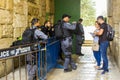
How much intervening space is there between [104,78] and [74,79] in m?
0.85

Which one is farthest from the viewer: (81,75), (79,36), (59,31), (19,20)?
(79,36)

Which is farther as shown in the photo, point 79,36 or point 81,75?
point 79,36

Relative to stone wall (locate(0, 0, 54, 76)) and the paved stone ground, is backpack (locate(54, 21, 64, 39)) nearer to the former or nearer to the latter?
the paved stone ground

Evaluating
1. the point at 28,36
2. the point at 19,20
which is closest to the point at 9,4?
the point at 19,20

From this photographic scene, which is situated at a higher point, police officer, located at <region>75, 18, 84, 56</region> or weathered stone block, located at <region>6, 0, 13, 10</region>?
weathered stone block, located at <region>6, 0, 13, 10</region>

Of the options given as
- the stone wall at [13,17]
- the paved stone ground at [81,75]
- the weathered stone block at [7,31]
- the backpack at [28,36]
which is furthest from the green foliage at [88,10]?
the backpack at [28,36]

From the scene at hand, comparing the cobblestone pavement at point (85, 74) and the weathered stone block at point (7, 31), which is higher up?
the weathered stone block at point (7, 31)

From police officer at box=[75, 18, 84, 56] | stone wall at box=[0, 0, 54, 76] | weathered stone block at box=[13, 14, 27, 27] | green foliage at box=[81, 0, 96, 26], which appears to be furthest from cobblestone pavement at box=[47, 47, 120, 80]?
green foliage at box=[81, 0, 96, 26]

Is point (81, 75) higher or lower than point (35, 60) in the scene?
lower

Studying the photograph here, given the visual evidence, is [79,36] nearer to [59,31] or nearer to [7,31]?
[59,31]

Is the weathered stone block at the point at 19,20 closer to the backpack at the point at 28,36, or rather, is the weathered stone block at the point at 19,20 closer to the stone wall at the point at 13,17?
the stone wall at the point at 13,17

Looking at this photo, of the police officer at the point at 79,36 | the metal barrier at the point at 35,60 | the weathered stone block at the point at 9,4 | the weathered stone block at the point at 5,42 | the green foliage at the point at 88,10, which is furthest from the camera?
the green foliage at the point at 88,10

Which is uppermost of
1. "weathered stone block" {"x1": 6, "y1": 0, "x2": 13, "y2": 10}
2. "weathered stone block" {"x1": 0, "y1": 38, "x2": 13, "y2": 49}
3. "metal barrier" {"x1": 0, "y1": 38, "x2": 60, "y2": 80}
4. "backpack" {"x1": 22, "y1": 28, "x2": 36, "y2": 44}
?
"weathered stone block" {"x1": 6, "y1": 0, "x2": 13, "y2": 10}

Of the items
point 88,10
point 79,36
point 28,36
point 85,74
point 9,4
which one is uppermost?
point 88,10
